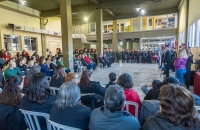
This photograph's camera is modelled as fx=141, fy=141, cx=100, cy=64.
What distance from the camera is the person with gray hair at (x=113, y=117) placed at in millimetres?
1064

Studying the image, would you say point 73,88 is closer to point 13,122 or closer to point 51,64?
point 13,122

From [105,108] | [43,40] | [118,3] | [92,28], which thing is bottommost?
[105,108]

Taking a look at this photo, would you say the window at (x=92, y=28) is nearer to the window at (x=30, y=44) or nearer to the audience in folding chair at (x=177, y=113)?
the window at (x=30, y=44)

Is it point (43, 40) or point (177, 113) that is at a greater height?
point (43, 40)

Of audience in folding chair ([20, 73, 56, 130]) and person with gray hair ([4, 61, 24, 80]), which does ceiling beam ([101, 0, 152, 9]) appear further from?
audience in folding chair ([20, 73, 56, 130])

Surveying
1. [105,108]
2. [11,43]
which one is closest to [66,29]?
[11,43]

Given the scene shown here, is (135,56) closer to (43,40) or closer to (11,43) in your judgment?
(43,40)

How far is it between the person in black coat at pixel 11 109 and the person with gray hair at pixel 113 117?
3.00 ft

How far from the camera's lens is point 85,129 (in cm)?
133

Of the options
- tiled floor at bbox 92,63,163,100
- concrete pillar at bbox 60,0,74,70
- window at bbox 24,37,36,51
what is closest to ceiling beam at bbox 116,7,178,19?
tiled floor at bbox 92,63,163,100

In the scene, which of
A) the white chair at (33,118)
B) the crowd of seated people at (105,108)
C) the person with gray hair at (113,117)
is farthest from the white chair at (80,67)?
the person with gray hair at (113,117)

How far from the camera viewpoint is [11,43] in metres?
9.16

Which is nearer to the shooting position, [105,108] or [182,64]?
[105,108]

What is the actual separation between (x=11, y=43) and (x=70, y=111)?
9788 millimetres
